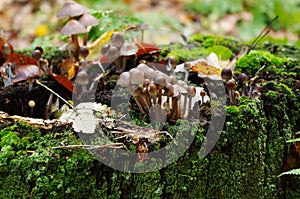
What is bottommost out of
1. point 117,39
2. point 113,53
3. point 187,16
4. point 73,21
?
point 113,53

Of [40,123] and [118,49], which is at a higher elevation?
[118,49]

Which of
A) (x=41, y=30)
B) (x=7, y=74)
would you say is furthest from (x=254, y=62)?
(x=41, y=30)

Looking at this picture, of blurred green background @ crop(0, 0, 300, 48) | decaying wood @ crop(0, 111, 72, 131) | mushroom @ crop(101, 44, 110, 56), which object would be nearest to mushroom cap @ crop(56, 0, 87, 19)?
mushroom @ crop(101, 44, 110, 56)

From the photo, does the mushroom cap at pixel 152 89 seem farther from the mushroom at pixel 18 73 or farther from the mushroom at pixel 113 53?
the mushroom at pixel 18 73

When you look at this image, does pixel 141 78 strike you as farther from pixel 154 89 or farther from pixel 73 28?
pixel 73 28

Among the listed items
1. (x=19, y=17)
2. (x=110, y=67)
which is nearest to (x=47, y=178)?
(x=110, y=67)

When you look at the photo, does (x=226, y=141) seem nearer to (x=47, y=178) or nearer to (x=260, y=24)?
(x=47, y=178)

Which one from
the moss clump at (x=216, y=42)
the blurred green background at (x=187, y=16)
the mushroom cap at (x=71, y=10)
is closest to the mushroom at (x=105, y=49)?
the mushroom cap at (x=71, y=10)
